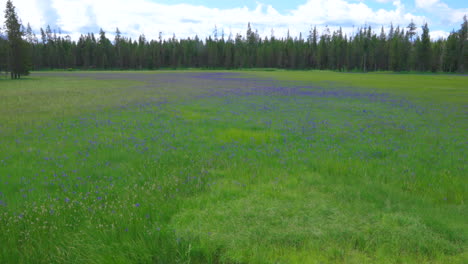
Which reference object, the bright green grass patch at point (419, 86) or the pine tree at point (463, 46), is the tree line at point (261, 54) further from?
the bright green grass patch at point (419, 86)

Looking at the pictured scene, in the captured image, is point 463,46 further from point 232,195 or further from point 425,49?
point 232,195

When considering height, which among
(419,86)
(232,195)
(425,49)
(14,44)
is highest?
(425,49)

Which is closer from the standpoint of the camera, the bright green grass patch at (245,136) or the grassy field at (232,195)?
the grassy field at (232,195)

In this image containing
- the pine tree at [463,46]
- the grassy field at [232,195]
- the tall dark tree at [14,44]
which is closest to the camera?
the grassy field at [232,195]

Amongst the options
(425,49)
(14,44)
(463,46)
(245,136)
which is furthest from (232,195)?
(463,46)

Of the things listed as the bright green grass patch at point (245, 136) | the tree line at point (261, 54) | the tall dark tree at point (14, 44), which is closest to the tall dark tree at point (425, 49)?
the tree line at point (261, 54)

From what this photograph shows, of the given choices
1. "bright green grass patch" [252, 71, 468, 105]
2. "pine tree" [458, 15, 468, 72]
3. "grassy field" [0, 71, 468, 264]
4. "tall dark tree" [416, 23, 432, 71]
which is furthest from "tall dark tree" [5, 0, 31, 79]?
"pine tree" [458, 15, 468, 72]

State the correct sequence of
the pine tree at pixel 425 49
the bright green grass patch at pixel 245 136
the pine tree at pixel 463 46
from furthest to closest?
the pine tree at pixel 425 49 → the pine tree at pixel 463 46 → the bright green grass patch at pixel 245 136

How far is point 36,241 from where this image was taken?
15.7 ft

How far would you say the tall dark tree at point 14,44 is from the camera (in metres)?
61.1

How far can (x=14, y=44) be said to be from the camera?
62.3m

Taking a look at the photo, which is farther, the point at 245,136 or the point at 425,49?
the point at 425,49

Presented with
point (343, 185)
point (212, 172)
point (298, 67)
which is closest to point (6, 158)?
point (212, 172)

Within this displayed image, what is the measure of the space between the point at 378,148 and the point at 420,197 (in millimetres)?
4347
